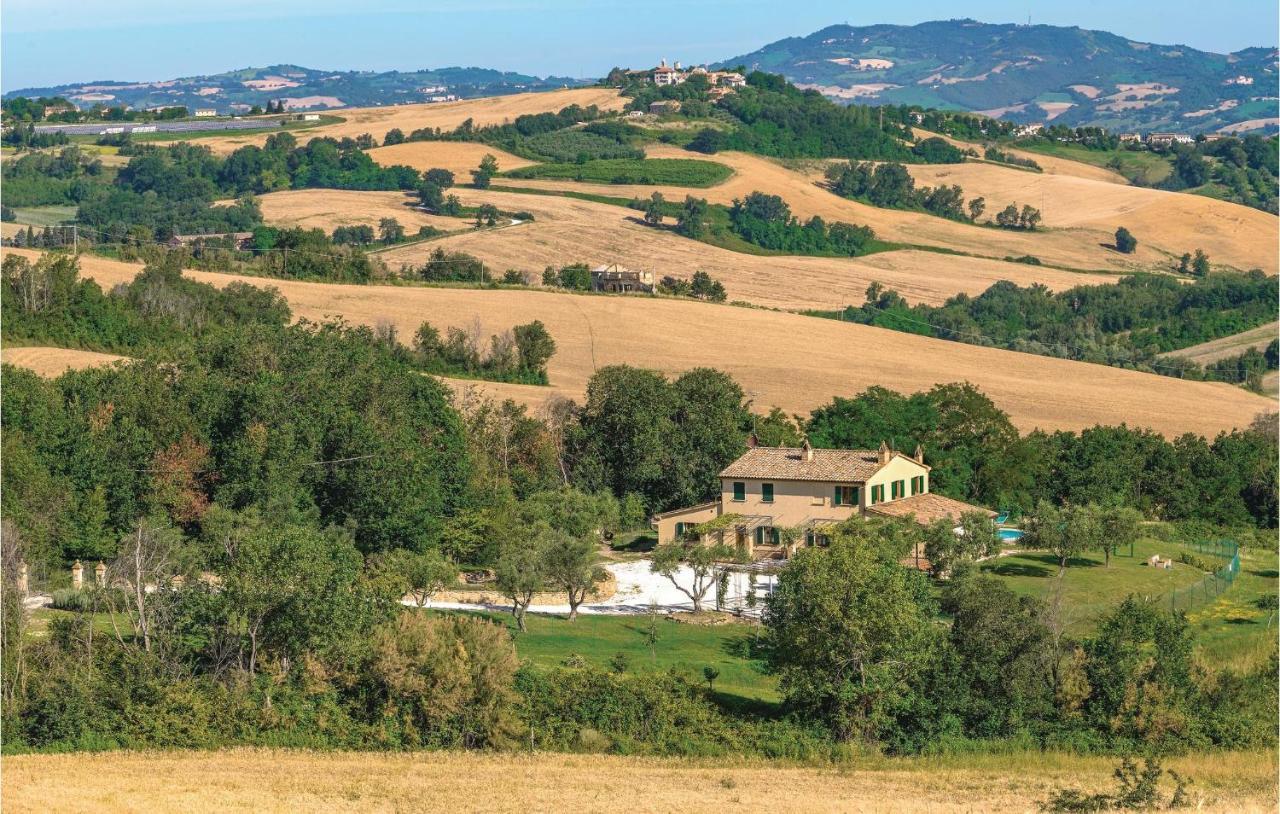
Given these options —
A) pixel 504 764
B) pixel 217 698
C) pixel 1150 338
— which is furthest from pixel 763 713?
A: pixel 1150 338

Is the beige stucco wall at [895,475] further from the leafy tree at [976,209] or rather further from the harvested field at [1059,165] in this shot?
the harvested field at [1059,165]

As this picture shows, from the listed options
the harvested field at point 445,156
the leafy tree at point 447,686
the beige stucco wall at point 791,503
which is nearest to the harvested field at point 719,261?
the harvested field at point 445,156

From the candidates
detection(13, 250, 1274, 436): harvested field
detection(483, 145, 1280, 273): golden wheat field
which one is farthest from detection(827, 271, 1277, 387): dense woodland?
detection(483, 145, 1280, 273): golden wheat field

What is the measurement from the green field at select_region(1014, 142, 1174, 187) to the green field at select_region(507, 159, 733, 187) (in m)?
46.5

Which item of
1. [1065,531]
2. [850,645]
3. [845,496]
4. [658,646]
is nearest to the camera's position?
[850,645]

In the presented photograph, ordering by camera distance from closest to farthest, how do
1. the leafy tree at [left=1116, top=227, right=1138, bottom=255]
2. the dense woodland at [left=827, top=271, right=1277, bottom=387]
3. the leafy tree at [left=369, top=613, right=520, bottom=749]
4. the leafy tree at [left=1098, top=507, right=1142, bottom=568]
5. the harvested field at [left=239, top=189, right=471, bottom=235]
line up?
the leafy tree at [left=369, top=613, right=520, bottom=749] < the leafy tree at [left=1098, top=507, right=1142, bottom=568] < the dense woodland at [left=827, top=271, right=1277, bottom=387] < the harvested field at [left=239, top=189, right=471, bottom=235] < the leafy tree at [left=1116, top=227, right=1138, bottom=255]

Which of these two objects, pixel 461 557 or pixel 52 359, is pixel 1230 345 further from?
pixel 52 359

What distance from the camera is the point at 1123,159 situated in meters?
188

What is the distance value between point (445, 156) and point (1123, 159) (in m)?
73.3

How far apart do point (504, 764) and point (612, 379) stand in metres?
32.1

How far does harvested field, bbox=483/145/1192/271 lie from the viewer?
13862 cm

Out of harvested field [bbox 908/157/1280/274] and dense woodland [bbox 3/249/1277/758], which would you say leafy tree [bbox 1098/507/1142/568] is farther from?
harvested field [bbox 908/157/1280/274]

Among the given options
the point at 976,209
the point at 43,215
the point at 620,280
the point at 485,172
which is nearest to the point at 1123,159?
the point at 976,209

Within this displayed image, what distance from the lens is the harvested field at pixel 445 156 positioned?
150750mm
